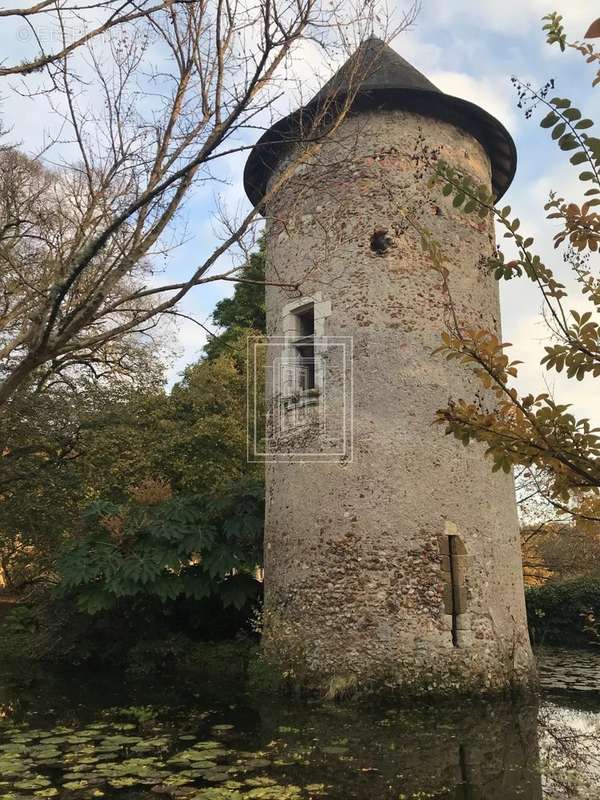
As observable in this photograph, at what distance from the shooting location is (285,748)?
18.5 feet

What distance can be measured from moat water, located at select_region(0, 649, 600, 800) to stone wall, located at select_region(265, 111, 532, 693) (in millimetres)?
644

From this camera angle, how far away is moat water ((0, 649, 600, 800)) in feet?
15.4

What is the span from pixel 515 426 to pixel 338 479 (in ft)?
17.1

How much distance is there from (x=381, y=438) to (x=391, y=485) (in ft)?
1.85

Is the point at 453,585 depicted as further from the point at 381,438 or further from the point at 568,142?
the point at 568,142

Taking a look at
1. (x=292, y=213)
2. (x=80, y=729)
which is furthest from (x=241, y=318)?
(x=80, y=729)

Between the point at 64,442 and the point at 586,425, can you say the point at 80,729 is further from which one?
the point at 64,442

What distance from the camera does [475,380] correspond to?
8484 millimetres

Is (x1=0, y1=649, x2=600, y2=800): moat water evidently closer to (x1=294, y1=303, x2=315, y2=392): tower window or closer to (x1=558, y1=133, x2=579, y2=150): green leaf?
(x1=294, y1=303, x2=315, y2=392): tower window

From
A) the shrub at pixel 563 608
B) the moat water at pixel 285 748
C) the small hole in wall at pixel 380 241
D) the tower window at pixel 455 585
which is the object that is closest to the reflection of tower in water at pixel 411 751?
the moat water at pixel 285 748

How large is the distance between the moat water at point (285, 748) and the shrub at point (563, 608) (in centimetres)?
748

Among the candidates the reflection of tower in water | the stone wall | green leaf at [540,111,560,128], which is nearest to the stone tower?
the stone wall

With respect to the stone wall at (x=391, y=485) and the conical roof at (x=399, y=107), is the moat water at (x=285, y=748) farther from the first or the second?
the conical roof at (x=399, y=107)

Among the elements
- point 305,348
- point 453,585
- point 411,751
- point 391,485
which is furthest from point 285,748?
point 305,348
